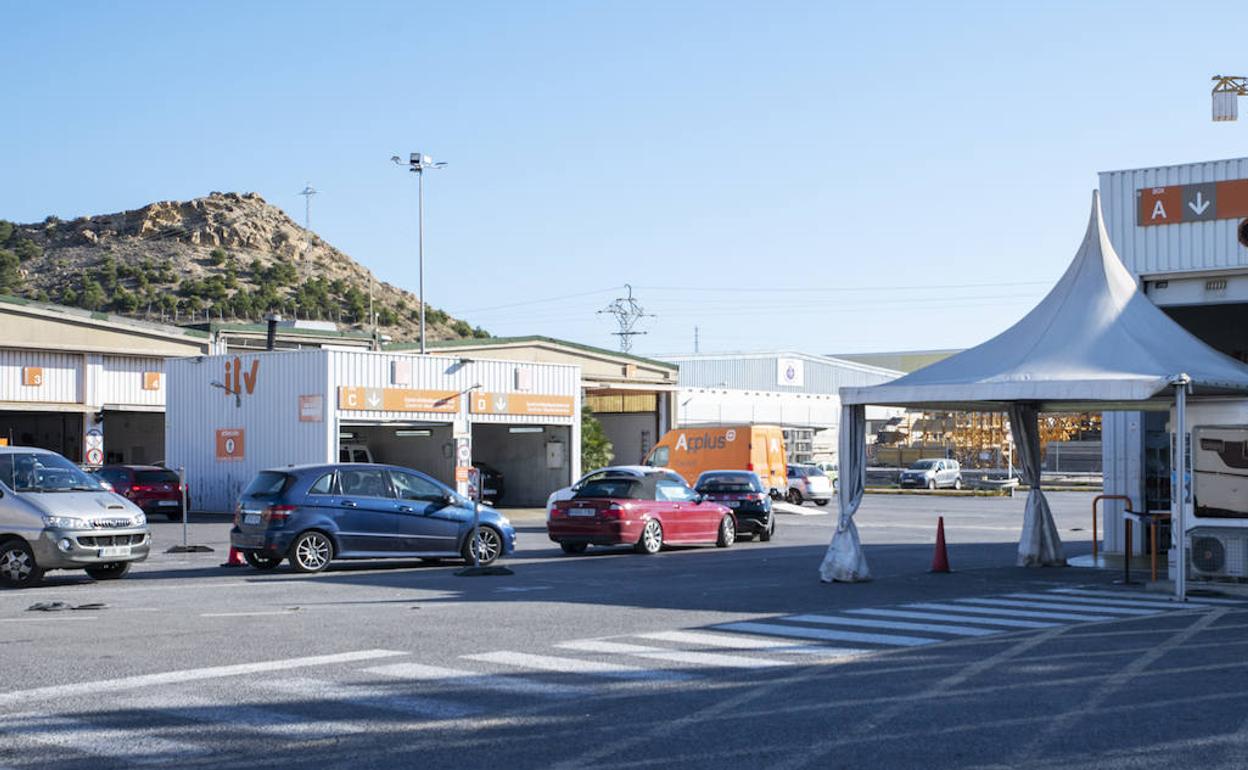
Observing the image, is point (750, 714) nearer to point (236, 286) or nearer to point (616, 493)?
point (616, 493)

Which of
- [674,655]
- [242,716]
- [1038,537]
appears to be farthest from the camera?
[1038,537]

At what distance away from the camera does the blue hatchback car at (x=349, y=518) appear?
2083 cm

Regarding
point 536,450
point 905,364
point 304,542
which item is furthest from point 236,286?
point 304,542

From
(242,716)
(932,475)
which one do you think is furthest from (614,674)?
(932,475)

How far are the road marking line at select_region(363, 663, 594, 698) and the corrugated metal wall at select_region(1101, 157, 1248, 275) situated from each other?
1684 cm

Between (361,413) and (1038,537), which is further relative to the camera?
(361,413)

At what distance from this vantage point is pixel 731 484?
31156mm

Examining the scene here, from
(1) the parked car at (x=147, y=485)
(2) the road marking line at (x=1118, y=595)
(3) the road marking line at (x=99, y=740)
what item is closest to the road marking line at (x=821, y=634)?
(2) the road marking line at (x=1118, y=595)

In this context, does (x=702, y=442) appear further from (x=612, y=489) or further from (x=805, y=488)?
(x=612, y=489)

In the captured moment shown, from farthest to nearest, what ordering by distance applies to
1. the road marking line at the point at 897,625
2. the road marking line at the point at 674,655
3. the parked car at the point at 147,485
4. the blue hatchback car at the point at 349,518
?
the parked car at the point at 147,485, the blue hatchback car at the point at 349,518, the road marking line at the point at 897,625, the road marking line at the point at 674,655

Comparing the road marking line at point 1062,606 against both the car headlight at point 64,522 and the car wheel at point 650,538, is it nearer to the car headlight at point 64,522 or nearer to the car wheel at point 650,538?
the car wheel at point 650,538

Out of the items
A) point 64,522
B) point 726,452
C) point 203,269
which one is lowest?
point 64,522

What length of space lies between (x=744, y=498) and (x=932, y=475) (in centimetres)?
3545

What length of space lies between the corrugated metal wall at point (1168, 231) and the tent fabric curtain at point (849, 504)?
675 cm
